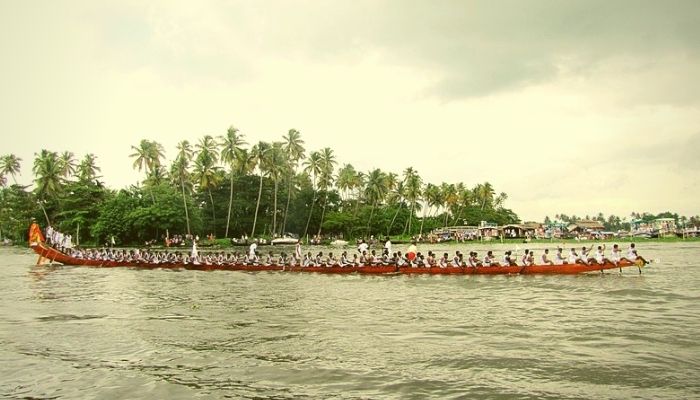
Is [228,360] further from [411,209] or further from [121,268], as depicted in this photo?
[411,209]

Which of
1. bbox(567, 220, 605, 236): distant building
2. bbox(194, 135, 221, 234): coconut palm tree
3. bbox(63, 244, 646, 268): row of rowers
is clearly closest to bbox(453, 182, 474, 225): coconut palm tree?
bbox(567, 220, 605, 236): distant building

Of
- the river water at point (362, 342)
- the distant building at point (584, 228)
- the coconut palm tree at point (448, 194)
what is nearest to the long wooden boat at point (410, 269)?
the river water at point (362, 342)

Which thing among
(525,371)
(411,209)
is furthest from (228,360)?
(411,209)

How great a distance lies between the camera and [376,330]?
1566 cm

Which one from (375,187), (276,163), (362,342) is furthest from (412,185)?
(362,342)

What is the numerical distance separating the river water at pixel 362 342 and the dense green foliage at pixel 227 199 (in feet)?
161

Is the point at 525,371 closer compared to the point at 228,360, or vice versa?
the point at 525,371

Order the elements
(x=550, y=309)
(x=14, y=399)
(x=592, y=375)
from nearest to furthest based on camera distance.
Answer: (x=14, y=399) → (x=592, y=375) → (x=550, y=309)

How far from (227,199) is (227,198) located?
26cm

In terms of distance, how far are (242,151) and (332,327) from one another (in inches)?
2446

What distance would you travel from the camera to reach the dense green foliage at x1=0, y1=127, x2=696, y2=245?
7369 centimetres

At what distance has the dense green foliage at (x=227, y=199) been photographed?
242ft

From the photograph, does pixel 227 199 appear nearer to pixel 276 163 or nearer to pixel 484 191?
pixel 276 163

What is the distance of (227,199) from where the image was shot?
3401 inches
